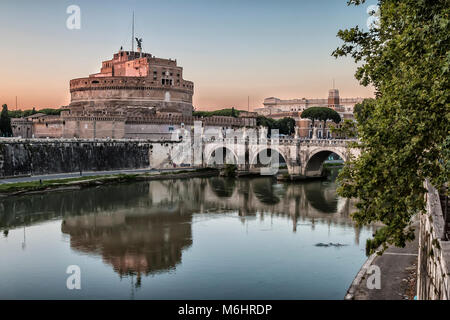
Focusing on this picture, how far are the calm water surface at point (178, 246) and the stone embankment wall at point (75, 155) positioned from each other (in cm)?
542

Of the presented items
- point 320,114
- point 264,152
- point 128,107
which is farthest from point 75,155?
point 320,114

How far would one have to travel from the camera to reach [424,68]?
5.03 m

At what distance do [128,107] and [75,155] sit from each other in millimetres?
14184

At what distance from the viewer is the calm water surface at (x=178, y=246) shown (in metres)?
9.02

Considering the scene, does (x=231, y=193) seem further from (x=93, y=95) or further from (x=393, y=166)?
(x=93, y=95)

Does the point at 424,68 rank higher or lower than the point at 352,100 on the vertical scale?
lower

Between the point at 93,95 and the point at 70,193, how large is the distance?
24.2 meters

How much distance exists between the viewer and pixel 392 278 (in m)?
7.62

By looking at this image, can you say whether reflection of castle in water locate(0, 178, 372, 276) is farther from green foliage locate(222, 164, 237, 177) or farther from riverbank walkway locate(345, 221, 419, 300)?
riverbank walkway locate(345, 221, 419, 300)

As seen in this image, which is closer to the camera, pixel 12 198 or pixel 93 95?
pixel 12 198

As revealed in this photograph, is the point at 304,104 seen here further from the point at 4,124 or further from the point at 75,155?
the point at 75,155

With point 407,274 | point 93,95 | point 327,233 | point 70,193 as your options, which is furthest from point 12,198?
point 93,95
